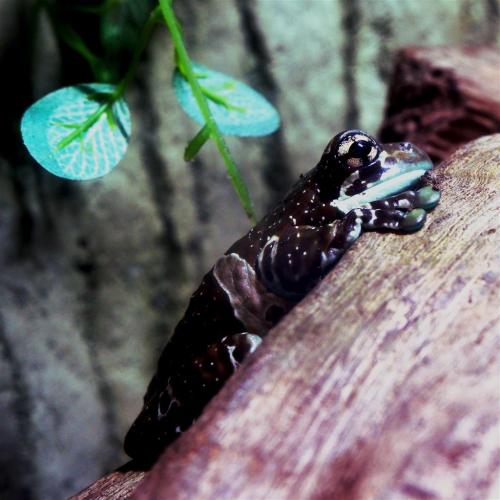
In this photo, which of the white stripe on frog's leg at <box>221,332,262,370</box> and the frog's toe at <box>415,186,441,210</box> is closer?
the frog's toe at <box>415,186,441,210</box>

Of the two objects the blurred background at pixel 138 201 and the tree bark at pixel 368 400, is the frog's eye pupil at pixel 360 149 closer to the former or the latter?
the tree bark at pixel 368 400

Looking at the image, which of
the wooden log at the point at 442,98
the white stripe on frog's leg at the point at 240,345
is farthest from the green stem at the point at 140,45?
the wooden log at the point at 442,98

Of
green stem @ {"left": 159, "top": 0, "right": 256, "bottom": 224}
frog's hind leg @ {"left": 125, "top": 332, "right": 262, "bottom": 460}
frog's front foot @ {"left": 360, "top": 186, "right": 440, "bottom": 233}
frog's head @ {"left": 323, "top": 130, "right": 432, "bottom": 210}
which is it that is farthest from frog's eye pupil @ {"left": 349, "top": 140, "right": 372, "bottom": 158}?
frog's hind leg @ {"left": 125, "top": 332, "right": 262, "bottom": 460}

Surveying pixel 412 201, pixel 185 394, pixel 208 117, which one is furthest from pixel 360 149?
pixel 185 394

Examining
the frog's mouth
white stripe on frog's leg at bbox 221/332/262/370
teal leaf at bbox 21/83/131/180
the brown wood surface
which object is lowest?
the brown wood surface

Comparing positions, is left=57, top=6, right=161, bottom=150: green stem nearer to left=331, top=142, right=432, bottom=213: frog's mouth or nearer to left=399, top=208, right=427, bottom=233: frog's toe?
left=331, top=142, right=432, bottom=213: frog's mouth

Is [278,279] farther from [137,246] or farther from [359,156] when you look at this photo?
[137,246]

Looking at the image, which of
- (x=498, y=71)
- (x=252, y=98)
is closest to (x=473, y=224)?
(x=252, y=98)

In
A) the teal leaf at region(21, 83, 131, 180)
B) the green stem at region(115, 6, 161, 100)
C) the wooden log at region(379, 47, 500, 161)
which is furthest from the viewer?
the wooden log at region(379, 47, 500, 161)
